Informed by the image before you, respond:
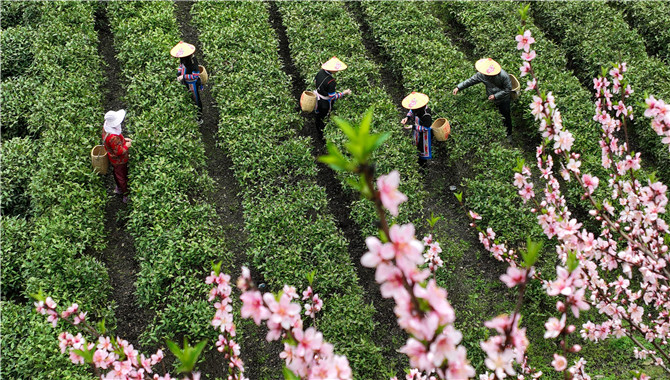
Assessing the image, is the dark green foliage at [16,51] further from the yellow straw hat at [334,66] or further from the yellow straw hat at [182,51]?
the yellow straw hat at [334,66]

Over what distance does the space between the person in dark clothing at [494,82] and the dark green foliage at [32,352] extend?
6.54m

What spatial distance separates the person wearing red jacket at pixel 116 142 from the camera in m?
6.99

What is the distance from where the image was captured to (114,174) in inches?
292

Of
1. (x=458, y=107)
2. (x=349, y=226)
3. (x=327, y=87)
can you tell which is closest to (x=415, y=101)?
(x=458, y=107)

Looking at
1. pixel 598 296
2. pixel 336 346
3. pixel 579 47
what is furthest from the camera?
pixel 579 47

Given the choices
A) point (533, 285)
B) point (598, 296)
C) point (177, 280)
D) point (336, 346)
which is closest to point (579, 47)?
point (533, 285)

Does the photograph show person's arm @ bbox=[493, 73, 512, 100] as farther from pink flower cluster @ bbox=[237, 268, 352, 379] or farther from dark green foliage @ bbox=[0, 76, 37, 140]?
dark green foliage @ bbox=[0, 76, 37, 140]

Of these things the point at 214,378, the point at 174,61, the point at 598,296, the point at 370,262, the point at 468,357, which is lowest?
the point at 214,378

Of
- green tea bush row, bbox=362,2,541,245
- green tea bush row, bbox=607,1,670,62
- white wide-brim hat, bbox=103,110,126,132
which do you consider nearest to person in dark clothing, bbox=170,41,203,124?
white wide-brim hat, bbox=103,110,126,132

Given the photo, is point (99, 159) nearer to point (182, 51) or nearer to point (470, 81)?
point (182, 51)

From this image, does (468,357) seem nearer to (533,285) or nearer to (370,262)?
(533,285)

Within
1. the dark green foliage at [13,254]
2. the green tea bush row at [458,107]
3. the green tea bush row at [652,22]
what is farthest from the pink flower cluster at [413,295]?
the green tea bush row at [652,22]

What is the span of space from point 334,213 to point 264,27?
4.39 meters

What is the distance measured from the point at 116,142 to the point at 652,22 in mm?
9958
